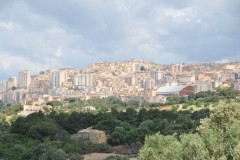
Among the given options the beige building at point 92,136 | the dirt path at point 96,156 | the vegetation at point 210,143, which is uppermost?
the vegetation at point 210,143

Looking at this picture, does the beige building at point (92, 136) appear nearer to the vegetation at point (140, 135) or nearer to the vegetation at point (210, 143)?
the vegetation at point (140, 135)

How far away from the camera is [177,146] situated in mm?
15484

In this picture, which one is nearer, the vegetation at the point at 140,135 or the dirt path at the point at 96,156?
the vegetation at the point at 140,135

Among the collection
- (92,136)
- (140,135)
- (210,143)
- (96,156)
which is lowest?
(96,156)

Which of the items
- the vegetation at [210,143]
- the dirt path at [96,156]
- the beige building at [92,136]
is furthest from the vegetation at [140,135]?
the beige building at [92,136]

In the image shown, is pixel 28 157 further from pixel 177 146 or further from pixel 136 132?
pixel 177 146

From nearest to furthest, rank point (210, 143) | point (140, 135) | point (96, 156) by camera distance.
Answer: point (210, 143) → point (96, 156) → point (140, 135)

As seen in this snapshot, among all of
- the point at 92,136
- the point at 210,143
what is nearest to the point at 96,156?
the point at 92,136

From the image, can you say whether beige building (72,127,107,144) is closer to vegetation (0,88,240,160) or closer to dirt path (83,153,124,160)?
vegetation (0,88,240,160)

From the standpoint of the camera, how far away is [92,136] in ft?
164

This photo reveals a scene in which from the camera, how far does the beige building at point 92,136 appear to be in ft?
162

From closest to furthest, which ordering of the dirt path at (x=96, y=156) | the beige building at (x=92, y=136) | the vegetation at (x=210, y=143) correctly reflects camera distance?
the vegetation at (x=210, y=143), the dirt path at (x=96, y=156), the beige building at (x=92, y=136)

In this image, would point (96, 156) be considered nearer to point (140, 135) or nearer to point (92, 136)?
point (140, 135)

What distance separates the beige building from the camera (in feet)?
162
